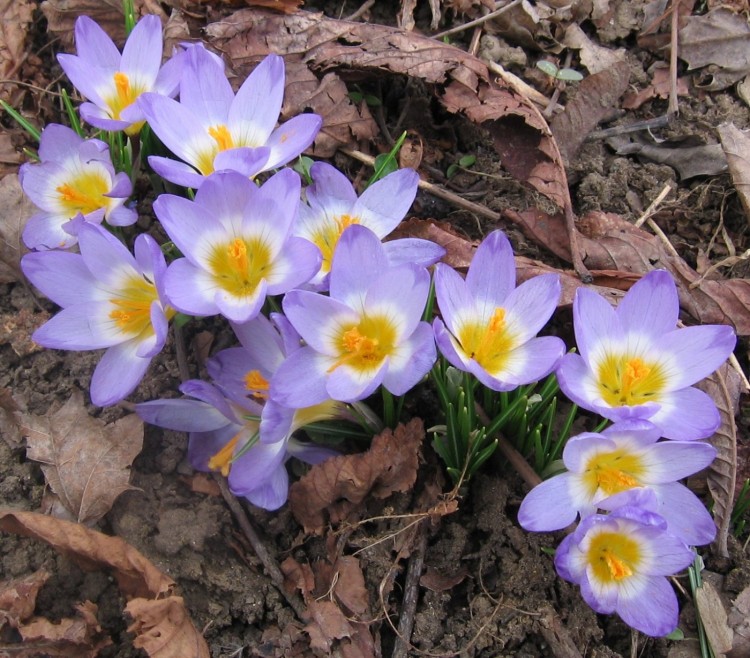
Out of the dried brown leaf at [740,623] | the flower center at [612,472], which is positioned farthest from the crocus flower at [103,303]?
the dried brown leaf at [740,623]

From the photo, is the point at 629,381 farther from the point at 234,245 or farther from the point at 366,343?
the point at 234,245

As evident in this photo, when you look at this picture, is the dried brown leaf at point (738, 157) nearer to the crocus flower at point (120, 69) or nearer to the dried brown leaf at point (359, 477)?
the dried brown leaf at point (359, 477)

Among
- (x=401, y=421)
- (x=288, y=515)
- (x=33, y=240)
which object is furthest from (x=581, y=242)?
(x=33, y=240)

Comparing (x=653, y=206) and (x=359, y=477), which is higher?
(x=653, y=206)

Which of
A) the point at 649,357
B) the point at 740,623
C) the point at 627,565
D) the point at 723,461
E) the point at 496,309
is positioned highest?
the point at 496,309

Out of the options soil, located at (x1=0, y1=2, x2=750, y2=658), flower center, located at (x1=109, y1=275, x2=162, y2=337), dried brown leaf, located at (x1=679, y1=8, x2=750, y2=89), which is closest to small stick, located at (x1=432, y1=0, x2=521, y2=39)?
dried brown leaf, located at (x1=679, y1=8, x2=750, y2=89)

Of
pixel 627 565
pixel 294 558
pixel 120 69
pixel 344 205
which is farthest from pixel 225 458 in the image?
pixel 120 69

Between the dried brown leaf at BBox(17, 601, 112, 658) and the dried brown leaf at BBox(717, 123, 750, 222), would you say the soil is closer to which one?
the dried brown leaf at BBox(17, 601, 112, 658)
